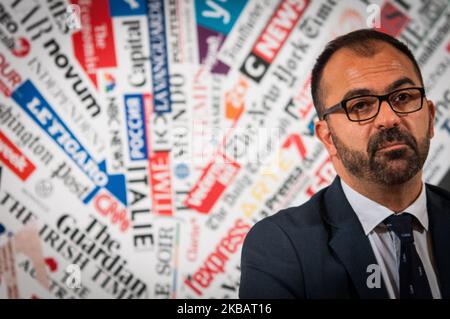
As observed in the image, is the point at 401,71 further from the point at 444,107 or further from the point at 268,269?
the point at 268,269

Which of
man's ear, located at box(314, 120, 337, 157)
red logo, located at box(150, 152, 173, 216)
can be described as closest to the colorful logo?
red logo, located at box(150, 152, 173, 216)

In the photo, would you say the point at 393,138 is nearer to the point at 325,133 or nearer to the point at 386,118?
the point at 386,118

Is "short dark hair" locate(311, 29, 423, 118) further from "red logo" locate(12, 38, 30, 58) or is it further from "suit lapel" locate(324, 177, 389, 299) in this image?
"red logo" locate(12, 38, 30, 58)

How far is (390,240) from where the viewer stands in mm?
1189

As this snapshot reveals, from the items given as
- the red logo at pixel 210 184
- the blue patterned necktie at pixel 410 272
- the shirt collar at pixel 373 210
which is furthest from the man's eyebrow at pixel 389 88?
the red logo at pixel 210 184

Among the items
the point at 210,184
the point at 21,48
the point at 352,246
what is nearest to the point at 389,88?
the point at 352,246

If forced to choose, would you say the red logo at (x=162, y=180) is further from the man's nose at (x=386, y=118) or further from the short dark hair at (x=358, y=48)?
the man's nose at (x=386, y=118)

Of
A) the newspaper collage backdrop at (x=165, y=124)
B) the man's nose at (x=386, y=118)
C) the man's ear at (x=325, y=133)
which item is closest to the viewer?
the man's nose at (x=386, y=118)

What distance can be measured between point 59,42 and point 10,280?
976 mm

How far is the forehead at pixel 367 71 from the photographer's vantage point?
1134 millimetres

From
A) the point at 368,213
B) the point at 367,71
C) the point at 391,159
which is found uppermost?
the point at 367,71

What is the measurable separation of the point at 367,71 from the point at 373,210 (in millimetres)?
393
